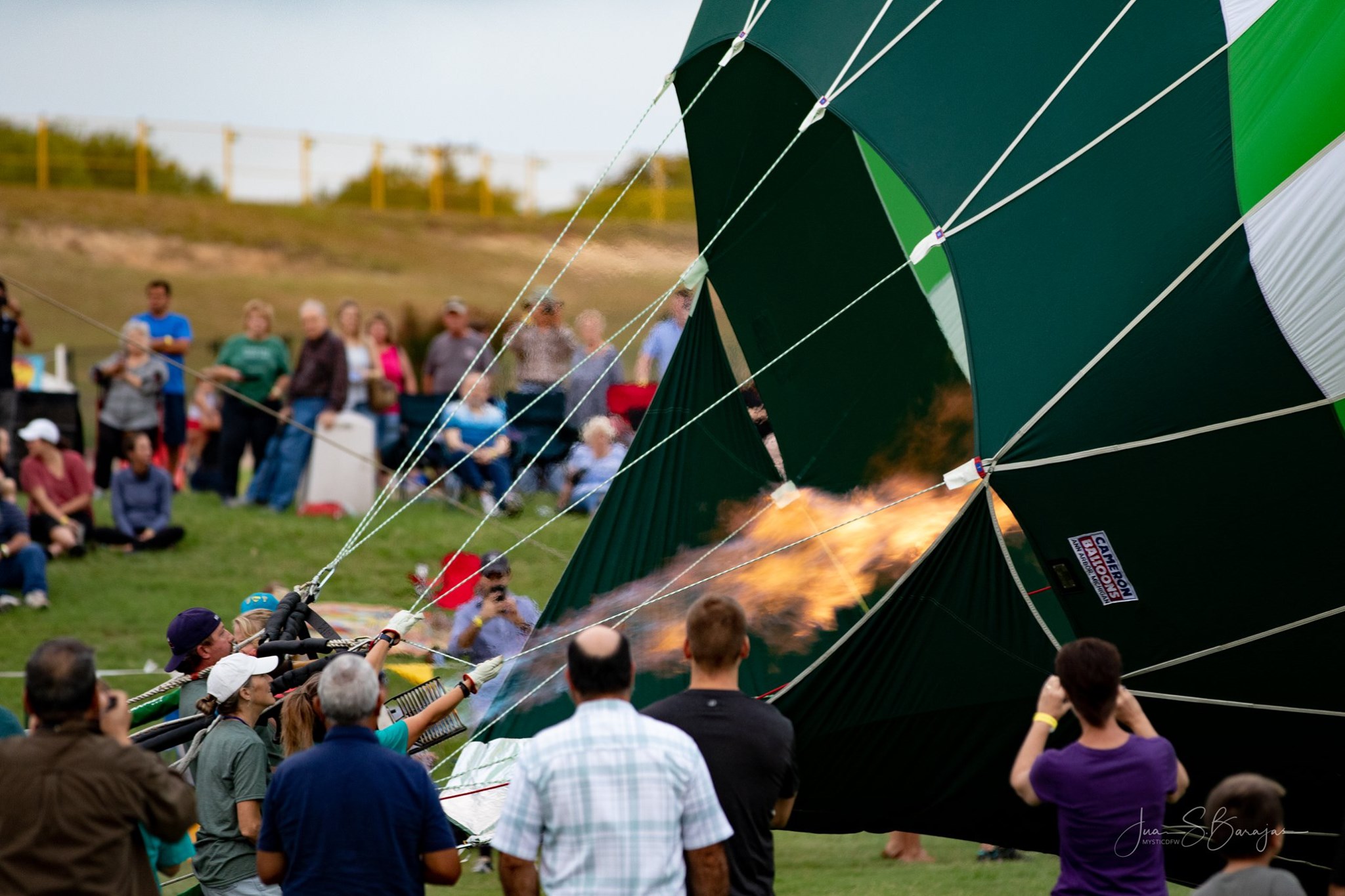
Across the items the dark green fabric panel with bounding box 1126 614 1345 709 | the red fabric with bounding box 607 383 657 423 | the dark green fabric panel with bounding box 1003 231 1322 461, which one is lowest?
the dark green fabric panel with bounding box 1126 614 1345 709

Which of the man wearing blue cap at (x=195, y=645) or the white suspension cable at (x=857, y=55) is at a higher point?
the white suspension cable at (x=857, y=55)

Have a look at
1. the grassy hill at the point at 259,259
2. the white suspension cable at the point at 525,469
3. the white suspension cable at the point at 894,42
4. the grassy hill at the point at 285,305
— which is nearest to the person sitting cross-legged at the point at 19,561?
the grassy hill at the point at 285,305

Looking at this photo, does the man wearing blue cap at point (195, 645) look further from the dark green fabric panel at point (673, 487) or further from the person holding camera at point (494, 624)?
the person holding camera at point (494, 624)

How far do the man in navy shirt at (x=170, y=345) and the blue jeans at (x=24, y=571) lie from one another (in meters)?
2.43

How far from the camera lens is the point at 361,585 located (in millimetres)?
9750

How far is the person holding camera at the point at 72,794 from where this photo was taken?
3.05m

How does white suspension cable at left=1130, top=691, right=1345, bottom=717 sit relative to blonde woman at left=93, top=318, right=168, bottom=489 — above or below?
below

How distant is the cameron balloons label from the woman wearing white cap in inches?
96.7

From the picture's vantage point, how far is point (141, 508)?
411 inches

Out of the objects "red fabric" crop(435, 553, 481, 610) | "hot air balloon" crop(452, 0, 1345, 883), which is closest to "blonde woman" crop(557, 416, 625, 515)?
"red fabric" crop(435, 553, 481, 610)

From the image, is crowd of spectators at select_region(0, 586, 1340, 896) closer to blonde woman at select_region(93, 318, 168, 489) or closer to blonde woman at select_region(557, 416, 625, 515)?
blonde woman at select_region(557, 416, 625, 515)

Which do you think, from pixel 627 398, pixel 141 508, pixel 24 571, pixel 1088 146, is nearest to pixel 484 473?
pixel 627 398

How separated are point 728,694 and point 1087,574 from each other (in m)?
1.70

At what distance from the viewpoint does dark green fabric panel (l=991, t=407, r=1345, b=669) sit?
4.39 m
